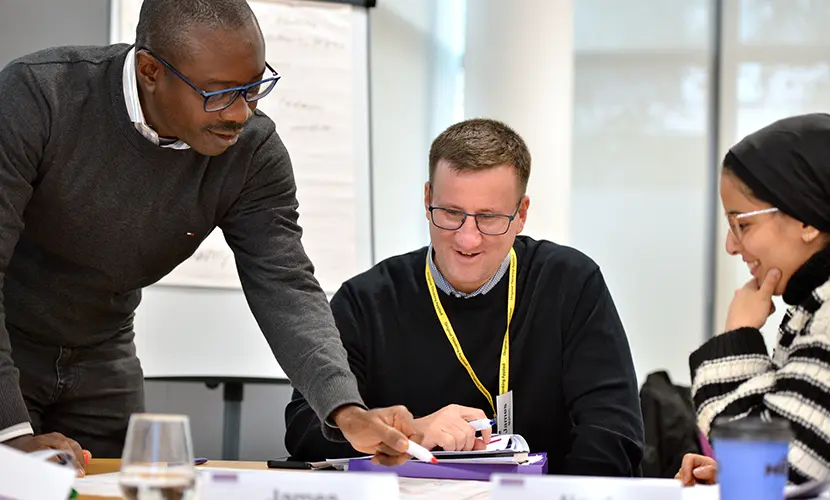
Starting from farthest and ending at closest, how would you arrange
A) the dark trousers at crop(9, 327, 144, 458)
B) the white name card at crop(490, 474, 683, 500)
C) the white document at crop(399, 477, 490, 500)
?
the dark trousers at crop(9, 327, 144, 458), the white document at crop(399, 477, 490, 500), the white name card at crop(490, 474, 683, 500)

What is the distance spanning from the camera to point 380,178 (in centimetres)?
398

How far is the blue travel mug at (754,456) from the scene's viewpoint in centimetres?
115

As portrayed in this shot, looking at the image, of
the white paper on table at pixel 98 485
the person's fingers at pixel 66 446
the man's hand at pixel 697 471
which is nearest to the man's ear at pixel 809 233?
the man's hand at pixel 697 471

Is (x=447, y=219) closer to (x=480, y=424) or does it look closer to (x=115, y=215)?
(x=480, y=424)

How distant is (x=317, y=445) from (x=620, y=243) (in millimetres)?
2681

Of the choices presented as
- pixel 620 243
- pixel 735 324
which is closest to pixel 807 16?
pixel 620 243

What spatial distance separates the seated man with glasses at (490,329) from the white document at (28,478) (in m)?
0.82

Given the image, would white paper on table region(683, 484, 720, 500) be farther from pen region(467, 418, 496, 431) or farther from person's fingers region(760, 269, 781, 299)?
pen region(467, 418, 496, 431)

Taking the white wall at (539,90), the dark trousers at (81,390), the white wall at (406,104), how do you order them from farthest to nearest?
1. the white wall at (406,104)
2. the white wall at (539,90)
3. the dark trousers at (81,390)

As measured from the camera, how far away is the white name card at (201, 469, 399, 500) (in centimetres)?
126

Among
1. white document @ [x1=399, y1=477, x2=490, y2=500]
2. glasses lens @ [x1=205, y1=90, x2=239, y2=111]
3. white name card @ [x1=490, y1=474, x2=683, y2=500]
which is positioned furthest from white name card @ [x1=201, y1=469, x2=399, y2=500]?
glasses lens @ [x1=205, y1=90, x2=239, y2=111]

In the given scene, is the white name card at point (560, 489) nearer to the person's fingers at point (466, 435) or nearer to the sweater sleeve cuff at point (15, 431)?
the person's fingers at point (466, 435)

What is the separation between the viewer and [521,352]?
7.51 feet

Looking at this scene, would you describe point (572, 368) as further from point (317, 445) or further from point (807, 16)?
point (807, 16)
